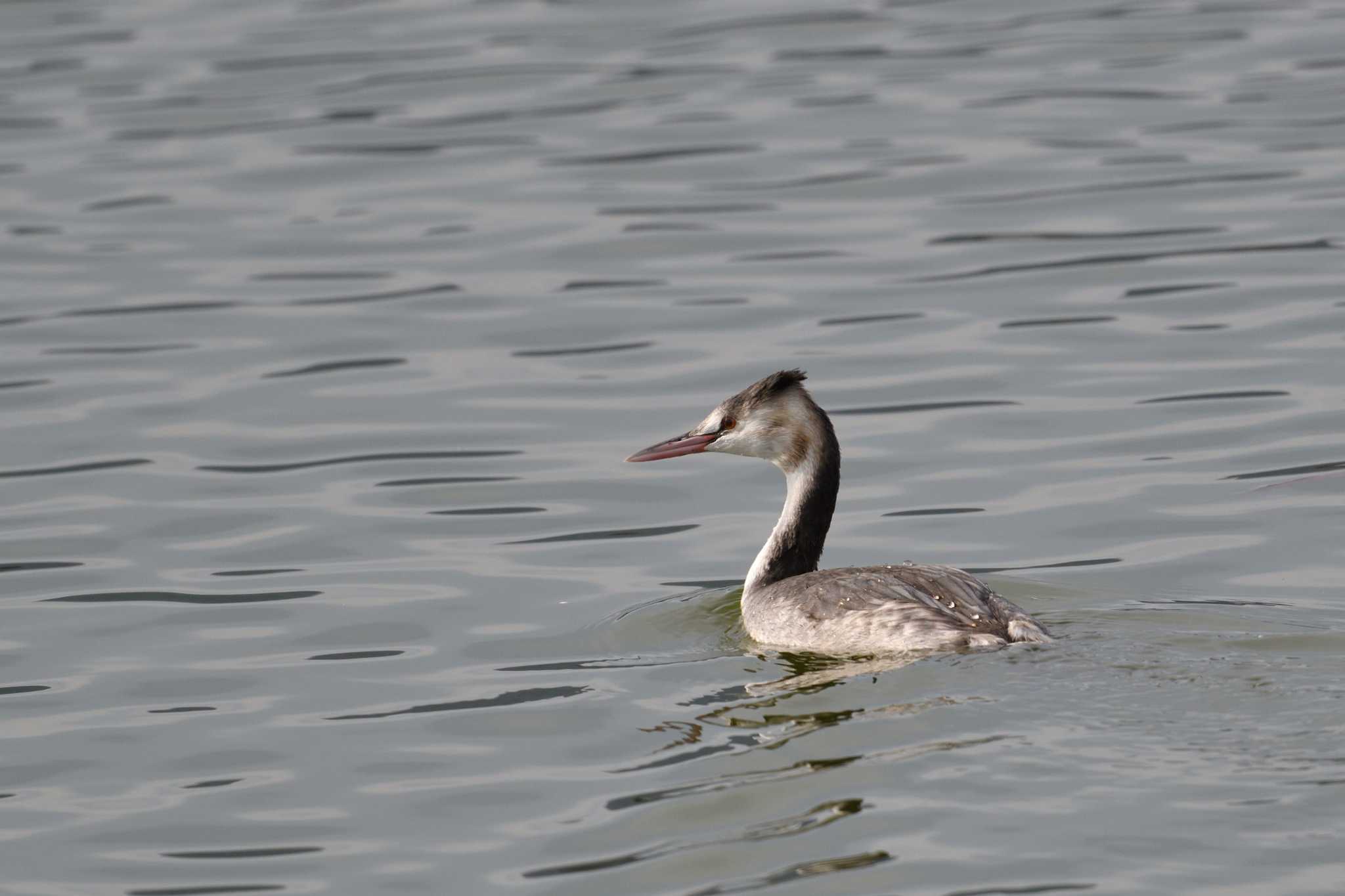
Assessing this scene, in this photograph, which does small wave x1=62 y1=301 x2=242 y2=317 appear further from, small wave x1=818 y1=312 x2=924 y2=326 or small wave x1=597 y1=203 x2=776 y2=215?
small wave x1=818 y1=312 x2=924 y2=326

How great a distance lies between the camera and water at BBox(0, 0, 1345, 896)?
26.7 ft

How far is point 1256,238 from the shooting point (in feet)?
57.4

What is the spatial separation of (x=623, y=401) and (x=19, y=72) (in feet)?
41.3

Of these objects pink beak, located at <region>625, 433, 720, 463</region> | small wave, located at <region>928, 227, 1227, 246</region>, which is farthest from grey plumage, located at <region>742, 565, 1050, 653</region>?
small wave, located at <region>928, 227, 1227, 246</region>

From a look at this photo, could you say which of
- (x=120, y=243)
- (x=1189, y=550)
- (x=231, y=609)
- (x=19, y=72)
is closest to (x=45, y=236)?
(x=120, y=243)

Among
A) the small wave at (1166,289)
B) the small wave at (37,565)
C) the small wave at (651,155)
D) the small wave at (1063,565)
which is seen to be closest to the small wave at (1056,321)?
the small wave at (1166,289)

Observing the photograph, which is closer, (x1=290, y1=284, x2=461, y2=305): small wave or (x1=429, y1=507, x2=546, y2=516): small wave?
(x1=429, y1=507, x2=546, y2=516): small wave

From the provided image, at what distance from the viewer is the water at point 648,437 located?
8125 mm

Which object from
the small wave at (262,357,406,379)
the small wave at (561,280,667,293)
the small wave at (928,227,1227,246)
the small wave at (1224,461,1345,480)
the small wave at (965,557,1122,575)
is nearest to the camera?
the small wave at (965,557,1122,575)

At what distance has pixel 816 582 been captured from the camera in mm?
10273

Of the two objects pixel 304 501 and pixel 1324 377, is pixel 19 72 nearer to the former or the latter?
pixel 304 501

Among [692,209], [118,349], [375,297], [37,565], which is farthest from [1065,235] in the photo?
[37,565]

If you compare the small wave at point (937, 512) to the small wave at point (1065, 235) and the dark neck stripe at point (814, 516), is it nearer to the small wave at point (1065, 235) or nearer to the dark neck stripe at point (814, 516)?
the dark neck stripe at point (814, 516)

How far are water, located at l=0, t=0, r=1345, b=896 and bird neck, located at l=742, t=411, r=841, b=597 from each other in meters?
0.42
